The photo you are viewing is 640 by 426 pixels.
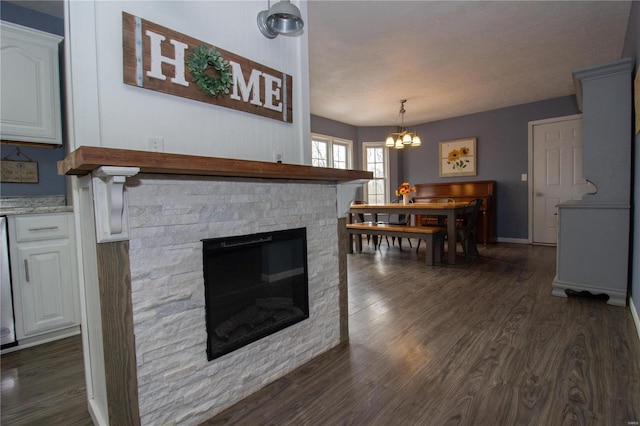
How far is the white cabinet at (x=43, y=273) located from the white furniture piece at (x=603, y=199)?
161 inches

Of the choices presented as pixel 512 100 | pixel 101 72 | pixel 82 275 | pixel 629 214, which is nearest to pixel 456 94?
pixel 512 100

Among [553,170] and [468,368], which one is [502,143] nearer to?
[553,170]

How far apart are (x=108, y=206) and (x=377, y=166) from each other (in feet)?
21.9

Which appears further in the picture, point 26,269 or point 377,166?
point 377,166

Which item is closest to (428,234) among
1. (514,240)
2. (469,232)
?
(469,232)

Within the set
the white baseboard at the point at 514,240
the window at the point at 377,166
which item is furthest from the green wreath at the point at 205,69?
the white baseboard at the point at 514,240

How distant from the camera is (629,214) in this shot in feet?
8.67

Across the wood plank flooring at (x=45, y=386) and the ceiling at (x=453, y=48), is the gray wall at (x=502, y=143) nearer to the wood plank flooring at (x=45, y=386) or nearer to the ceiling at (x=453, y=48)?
the ceiling at (x=453, y=48)

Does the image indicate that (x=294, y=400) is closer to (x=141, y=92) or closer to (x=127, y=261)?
(x=127, y=261)

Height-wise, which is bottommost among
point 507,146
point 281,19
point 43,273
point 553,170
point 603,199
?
point 43,273

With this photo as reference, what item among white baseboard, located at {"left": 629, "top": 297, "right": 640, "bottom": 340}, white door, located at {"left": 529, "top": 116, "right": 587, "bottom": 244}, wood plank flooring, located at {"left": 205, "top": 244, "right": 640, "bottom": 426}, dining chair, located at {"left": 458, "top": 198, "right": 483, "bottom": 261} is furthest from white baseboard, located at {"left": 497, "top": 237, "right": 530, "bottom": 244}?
white baseboard, located at {"left": 629, "top": 297, "right": 640, "bottom": 340}

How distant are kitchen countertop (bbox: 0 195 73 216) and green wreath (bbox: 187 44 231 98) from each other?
154 centimetres

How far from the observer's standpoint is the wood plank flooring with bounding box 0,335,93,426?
4.88 ft

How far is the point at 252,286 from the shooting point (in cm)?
166
